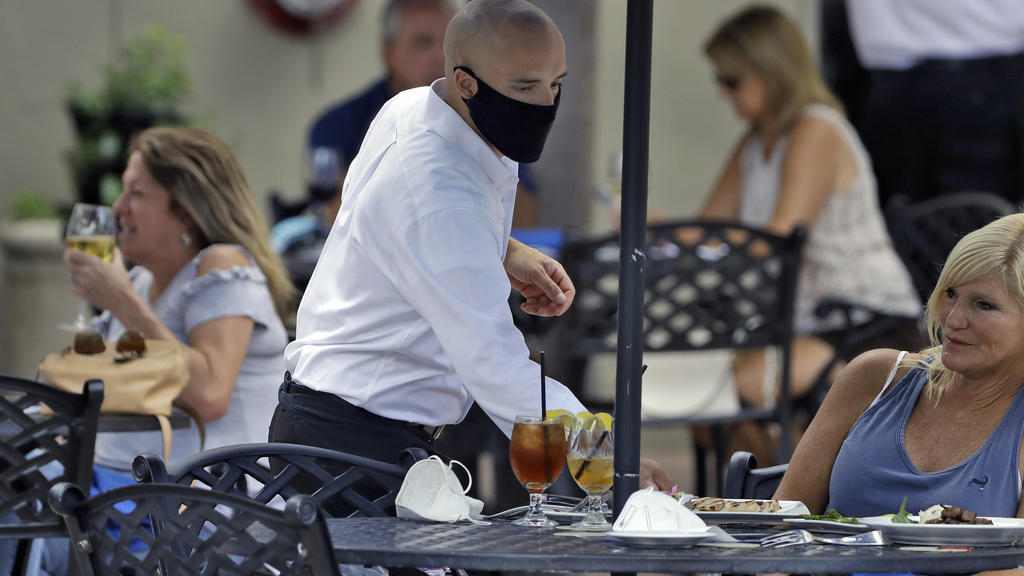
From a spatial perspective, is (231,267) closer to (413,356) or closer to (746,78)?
(413,356)

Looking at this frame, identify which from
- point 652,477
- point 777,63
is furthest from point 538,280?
point 777,63

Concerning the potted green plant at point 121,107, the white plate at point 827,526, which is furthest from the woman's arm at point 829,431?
the potted green plant at point 121,107

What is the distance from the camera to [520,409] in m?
2.29

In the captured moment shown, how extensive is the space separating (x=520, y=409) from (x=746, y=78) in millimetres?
3272

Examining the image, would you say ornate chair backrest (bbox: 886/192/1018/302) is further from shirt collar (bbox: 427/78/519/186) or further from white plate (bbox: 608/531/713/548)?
white plate (bbox: 608/531/713/548)

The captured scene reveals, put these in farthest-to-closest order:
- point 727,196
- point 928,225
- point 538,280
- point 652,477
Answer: point 928,225
point 727,196
point 538,280
point 652,477

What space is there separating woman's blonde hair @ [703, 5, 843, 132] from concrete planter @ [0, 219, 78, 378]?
127 inches

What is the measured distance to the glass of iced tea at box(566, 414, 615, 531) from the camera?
7.02 ft

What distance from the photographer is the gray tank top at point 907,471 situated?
7.97ft

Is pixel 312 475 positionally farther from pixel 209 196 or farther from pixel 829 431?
pixel 209 196

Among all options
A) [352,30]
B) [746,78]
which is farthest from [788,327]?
[352,30]

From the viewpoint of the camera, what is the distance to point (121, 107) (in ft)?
22.7

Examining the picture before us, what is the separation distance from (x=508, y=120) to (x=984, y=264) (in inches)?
32.0

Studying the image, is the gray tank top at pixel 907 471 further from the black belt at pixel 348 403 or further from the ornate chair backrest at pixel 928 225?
the ornate chair backrest at pixel 928 225
